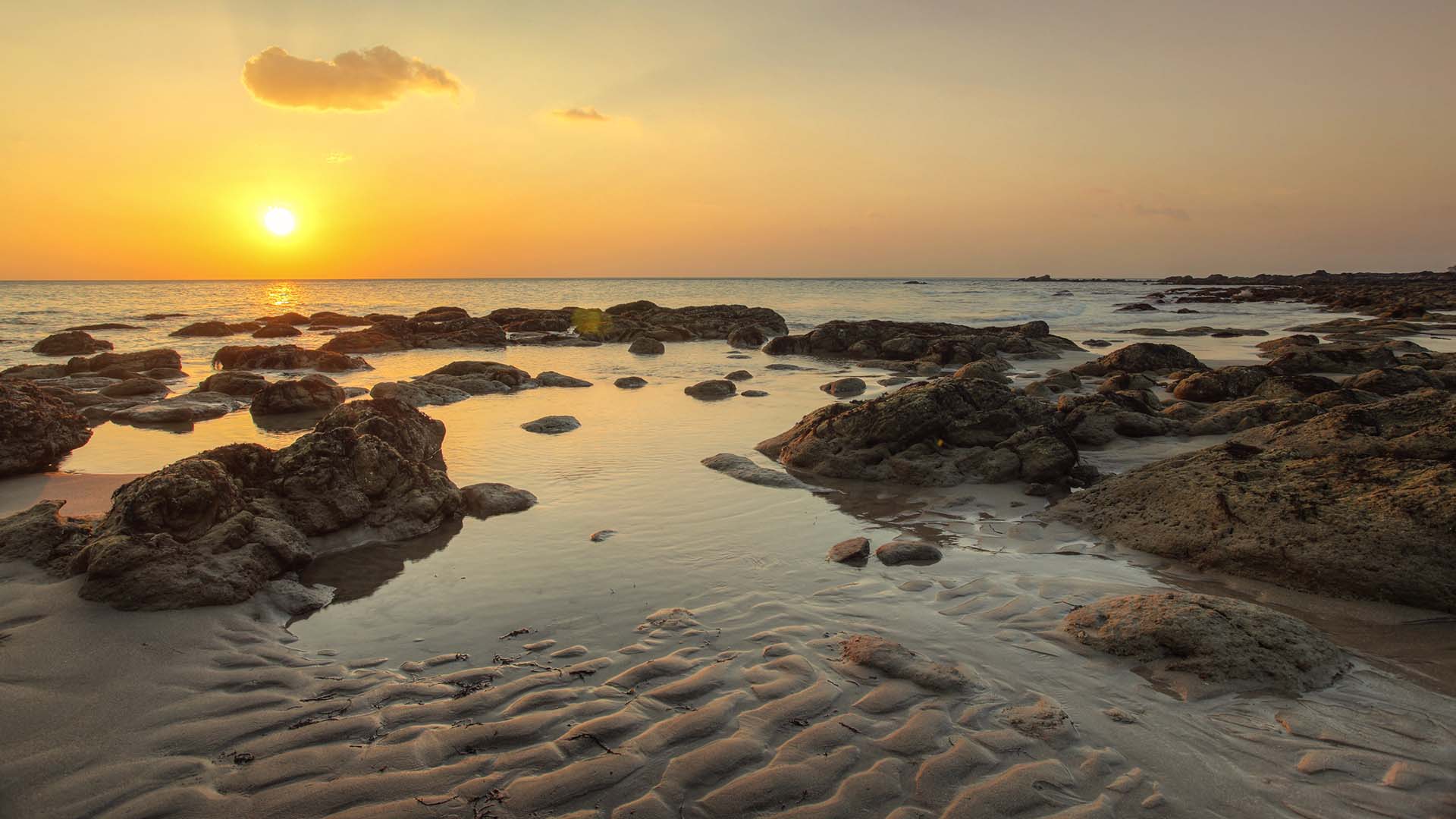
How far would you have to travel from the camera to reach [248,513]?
6059mm

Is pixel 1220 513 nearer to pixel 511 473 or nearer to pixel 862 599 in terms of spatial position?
pixel 862 599

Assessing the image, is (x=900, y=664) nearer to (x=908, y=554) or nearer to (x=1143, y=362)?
(x=908, y=554)

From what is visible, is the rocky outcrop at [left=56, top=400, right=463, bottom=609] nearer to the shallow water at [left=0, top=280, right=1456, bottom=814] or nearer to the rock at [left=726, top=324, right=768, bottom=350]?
the shallow water at [left=0, top=280, right=1456, bottom=814]

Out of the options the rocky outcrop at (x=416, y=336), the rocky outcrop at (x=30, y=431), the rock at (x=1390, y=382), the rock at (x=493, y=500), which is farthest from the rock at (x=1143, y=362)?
the rocky outcrop at (x=416, y=336)

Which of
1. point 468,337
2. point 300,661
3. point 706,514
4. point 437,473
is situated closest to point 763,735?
point 300,661

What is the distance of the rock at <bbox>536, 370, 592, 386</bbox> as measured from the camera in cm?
1805

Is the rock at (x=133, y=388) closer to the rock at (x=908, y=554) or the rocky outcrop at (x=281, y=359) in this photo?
the rocky outcrop at (x=281, y=359)

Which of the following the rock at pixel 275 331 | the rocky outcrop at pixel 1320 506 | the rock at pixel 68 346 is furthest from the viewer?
the rock at pixel 275 331

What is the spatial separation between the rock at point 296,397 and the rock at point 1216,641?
562 inches

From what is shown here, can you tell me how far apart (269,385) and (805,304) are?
176ft

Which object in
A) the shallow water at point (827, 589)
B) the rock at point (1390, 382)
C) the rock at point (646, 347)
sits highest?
the rock at point (1390, 382)

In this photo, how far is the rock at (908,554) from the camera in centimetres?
624

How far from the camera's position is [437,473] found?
794 cm

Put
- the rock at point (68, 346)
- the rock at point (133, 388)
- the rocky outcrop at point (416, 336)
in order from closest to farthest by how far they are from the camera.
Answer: the rock at point (133, 388) → the rock at point (68, 346) → the rocky outcrop at point (416, 336)
